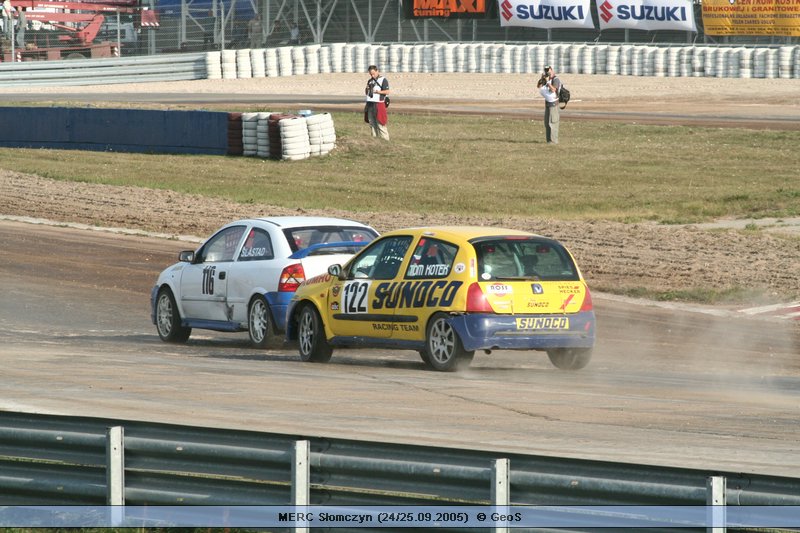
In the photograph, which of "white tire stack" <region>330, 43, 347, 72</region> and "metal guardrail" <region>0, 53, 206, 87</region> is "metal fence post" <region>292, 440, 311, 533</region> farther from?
"white tire stack" <region>330, 43, 347, 72</region>

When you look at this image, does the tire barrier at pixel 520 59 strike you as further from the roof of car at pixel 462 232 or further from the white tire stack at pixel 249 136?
the roof of car at pixel 462 232

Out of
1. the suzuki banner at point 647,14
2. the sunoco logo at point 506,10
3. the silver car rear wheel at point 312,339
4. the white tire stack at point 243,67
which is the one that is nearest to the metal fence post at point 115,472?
the silver car rear wheel at point 312,339

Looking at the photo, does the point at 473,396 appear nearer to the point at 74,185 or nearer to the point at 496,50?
the point at 74,185

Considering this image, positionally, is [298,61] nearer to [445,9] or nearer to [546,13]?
[445,9]

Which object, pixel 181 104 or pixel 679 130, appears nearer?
pixel 679 130

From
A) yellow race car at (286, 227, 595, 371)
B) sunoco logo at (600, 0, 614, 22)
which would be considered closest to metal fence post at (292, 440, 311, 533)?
yellow race car at (286, 227, 595, 371)

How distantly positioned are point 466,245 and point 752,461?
4.87 m

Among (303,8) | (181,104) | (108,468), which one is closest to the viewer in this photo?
(108,468)

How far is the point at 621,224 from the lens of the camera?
25109 millimetres

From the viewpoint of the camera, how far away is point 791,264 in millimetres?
20781

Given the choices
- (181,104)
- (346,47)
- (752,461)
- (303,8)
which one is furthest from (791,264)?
(303,8)

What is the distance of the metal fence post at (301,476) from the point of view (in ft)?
20.4

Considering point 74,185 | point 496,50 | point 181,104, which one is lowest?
point 74,185

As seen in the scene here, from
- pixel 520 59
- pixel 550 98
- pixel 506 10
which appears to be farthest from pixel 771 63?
pixel 550 98
